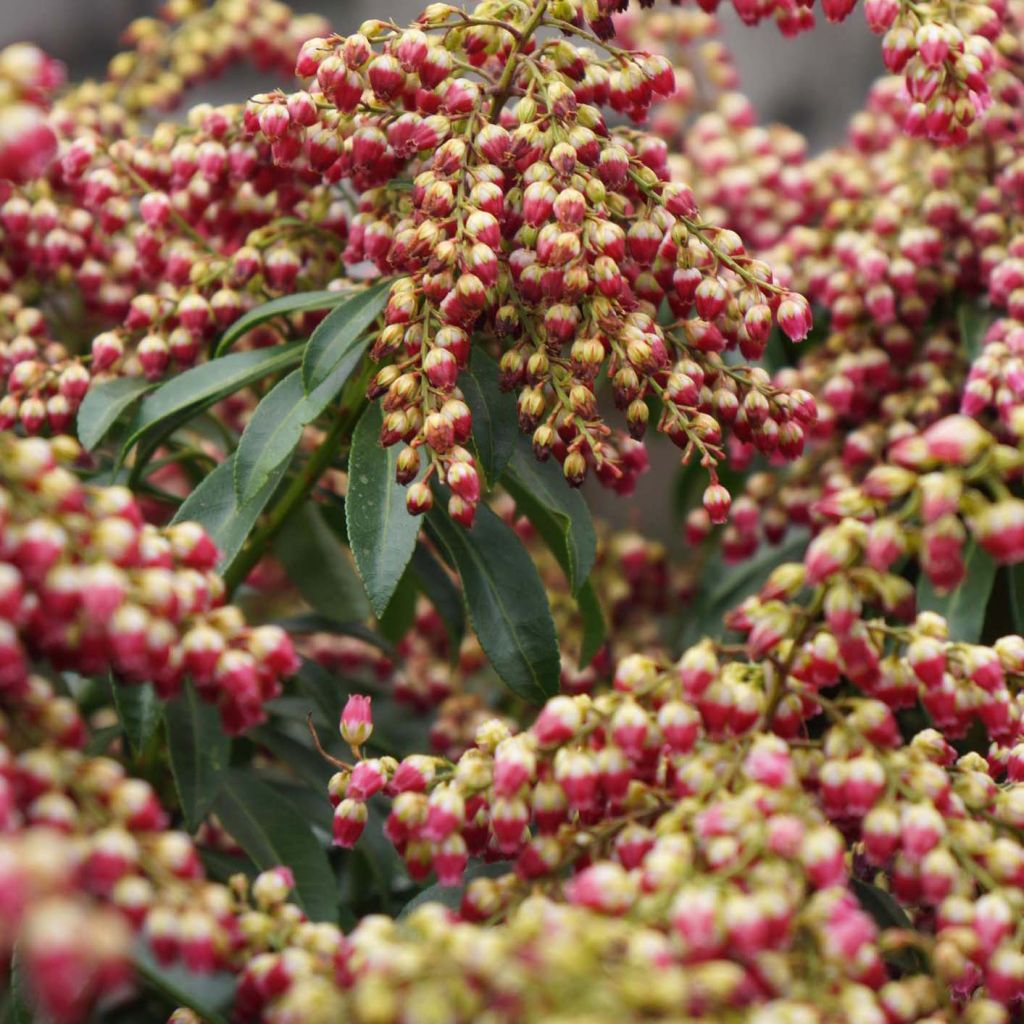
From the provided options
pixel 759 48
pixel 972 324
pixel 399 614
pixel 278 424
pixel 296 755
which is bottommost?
pixel 296 755

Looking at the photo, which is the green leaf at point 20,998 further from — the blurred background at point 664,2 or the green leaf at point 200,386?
the blurred background at point 664,2

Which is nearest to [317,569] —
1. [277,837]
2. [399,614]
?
Result: [399,614]

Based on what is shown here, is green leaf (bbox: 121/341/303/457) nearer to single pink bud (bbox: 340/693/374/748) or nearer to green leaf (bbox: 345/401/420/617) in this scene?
green leaf (bbox: 345/401/420/617)

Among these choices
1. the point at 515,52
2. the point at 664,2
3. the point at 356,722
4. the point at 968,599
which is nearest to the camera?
the point at 356,722

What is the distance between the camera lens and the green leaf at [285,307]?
116 centimetres

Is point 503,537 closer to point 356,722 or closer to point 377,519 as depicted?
point 377,519

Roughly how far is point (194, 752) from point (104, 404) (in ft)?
0.98

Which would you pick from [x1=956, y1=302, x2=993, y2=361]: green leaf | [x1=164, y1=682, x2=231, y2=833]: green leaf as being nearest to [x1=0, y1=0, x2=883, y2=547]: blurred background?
[x1=956, y1=302, x2=993, y2=361]: green leaf

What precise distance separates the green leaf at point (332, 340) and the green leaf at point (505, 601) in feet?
0.56

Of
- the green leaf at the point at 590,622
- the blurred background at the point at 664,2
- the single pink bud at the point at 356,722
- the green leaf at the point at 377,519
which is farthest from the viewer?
the blurred background at the point at 664,2

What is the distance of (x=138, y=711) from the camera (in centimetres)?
107

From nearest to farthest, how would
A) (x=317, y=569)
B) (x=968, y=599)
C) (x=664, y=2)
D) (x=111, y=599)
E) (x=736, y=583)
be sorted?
1. (x=111, y=599)
2. (x=968, y=599)
3. (x=317, y=569)
4. (x=736, y=583)
5. (x=664, y=2)

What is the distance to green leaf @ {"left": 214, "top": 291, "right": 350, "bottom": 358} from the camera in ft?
3.82

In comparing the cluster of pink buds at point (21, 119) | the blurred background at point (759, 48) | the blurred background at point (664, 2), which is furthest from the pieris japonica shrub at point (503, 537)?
the blurred background at point (759, 48)
